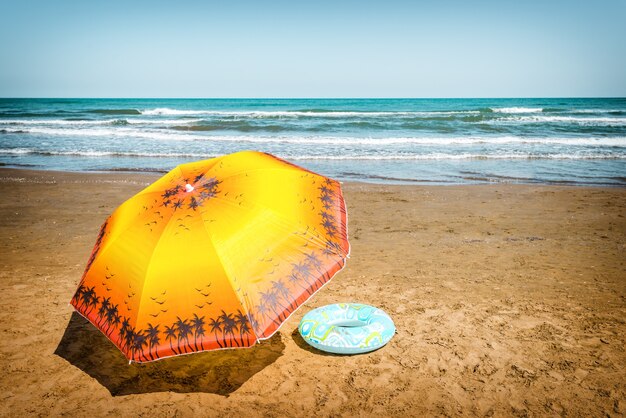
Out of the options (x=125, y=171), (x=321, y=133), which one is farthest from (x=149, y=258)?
(x=321, y=133)

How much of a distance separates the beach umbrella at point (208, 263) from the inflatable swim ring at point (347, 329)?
3.15ft

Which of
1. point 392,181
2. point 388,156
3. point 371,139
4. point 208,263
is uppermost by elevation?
point 208,263

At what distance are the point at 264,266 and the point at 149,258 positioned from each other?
0.76m

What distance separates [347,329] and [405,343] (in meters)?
0.55

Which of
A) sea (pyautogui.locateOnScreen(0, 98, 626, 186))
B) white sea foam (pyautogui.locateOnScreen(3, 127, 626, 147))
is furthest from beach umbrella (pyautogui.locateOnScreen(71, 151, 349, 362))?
white sea foam (pyautogui.locateOnScreen(3, 127, 626, 147))

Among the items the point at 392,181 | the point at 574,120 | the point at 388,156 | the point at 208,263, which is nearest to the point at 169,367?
the point at 208,263

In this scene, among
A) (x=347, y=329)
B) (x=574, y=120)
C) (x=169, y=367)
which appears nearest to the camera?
(x=169, y=367)

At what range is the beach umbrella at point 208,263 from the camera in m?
2.42

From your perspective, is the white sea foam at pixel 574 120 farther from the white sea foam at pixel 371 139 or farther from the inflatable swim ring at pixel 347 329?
the inflatable swim ring at pixel 347 329

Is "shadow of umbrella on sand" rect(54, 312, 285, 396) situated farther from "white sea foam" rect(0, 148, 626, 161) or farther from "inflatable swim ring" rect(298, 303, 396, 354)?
"white sea foam" rect(0, 148, 626, 161)

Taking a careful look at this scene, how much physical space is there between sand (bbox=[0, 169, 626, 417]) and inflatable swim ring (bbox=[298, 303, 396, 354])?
0.39 feet

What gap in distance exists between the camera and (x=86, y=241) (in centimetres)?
605

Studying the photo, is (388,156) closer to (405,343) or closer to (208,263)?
(405,343)

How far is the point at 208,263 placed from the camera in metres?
2.49
